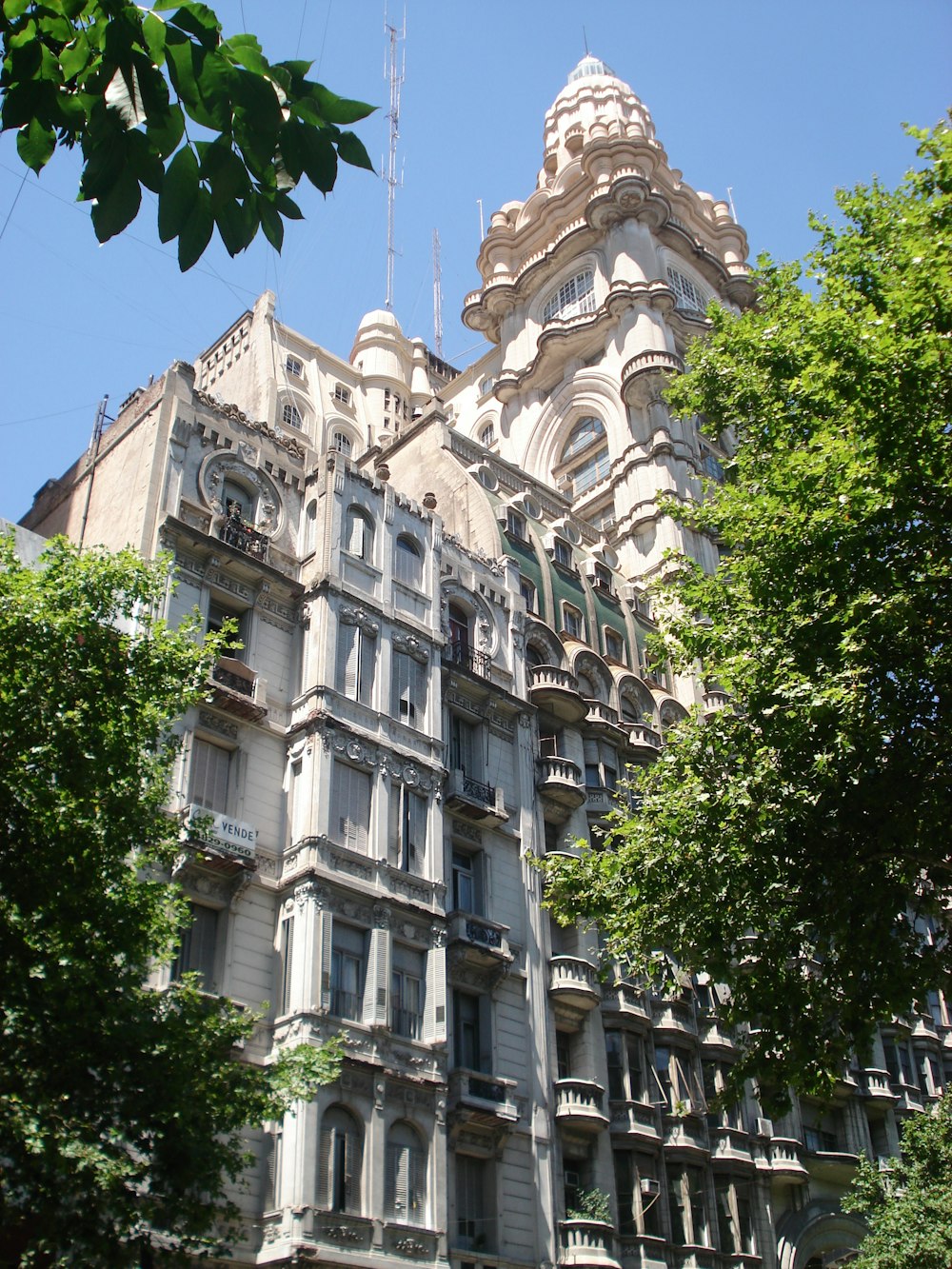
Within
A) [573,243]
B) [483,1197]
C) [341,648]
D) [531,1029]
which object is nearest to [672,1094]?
[531,1029]

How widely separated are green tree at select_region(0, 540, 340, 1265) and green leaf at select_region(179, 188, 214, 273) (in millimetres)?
10514

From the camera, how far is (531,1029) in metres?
29.0

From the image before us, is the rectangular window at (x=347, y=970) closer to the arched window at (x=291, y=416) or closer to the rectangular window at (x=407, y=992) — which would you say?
the rectangular window at (x=407, y=992)

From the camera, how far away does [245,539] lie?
29.1 m

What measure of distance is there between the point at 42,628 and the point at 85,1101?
6.30 meters

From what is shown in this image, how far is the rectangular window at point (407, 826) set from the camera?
27141 millimetres

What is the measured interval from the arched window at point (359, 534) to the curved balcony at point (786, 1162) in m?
20.1

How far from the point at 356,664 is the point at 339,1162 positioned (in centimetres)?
1095

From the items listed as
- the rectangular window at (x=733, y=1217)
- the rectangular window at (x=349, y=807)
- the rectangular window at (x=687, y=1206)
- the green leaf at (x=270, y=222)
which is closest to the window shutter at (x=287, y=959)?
the rectangular window at (x=349, y=807)

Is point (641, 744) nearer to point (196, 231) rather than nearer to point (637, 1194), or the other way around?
point (637, 1194)

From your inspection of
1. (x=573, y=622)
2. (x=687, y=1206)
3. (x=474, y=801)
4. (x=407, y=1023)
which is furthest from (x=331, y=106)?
(x=573, y=622)

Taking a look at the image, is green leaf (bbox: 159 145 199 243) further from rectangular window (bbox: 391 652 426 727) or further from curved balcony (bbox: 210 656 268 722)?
rectangular window (bbox: 391 652 426 727)

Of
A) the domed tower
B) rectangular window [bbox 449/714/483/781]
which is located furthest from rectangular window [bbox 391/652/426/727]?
the domed tower

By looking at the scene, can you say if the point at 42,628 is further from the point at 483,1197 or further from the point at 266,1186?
the point at 483,1197
